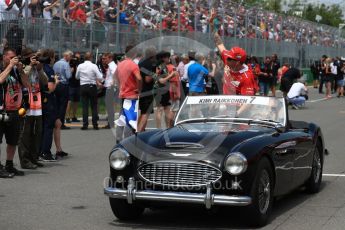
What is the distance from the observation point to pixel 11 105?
11.1 m

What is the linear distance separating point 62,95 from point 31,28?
8.73 metres

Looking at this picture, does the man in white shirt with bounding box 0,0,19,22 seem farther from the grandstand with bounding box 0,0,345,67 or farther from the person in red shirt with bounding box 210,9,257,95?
the person in red shirt with bounding box 210,9,257,95

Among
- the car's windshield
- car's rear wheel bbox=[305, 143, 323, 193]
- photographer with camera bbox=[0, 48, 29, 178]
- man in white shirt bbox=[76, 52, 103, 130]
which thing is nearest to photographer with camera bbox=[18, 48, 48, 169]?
photographer with camera bbox=[0, 48, 29, 178]

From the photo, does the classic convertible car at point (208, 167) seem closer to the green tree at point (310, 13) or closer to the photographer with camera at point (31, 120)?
the photographer with camera at point (31, 120)

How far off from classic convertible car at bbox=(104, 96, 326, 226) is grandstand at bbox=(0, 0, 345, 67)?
1344 centimetres

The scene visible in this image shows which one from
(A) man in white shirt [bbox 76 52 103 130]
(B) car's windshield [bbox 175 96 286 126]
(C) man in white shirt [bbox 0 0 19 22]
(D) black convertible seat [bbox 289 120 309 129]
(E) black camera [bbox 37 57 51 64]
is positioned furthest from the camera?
(C) man in white shirt [bbox 0 0 19 22]

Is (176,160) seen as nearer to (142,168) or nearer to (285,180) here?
(142,168)

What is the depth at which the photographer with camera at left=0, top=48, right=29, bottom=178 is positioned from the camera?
36.1 ft

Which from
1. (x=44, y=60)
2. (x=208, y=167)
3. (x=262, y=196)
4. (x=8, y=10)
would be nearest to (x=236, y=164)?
(x=208, y=167)

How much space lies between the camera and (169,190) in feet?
24.6

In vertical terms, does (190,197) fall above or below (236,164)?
below

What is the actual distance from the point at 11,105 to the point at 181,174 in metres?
4.33

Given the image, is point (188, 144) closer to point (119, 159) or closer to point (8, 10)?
point (119, 159)

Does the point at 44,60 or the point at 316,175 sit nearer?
the point at 316,175
